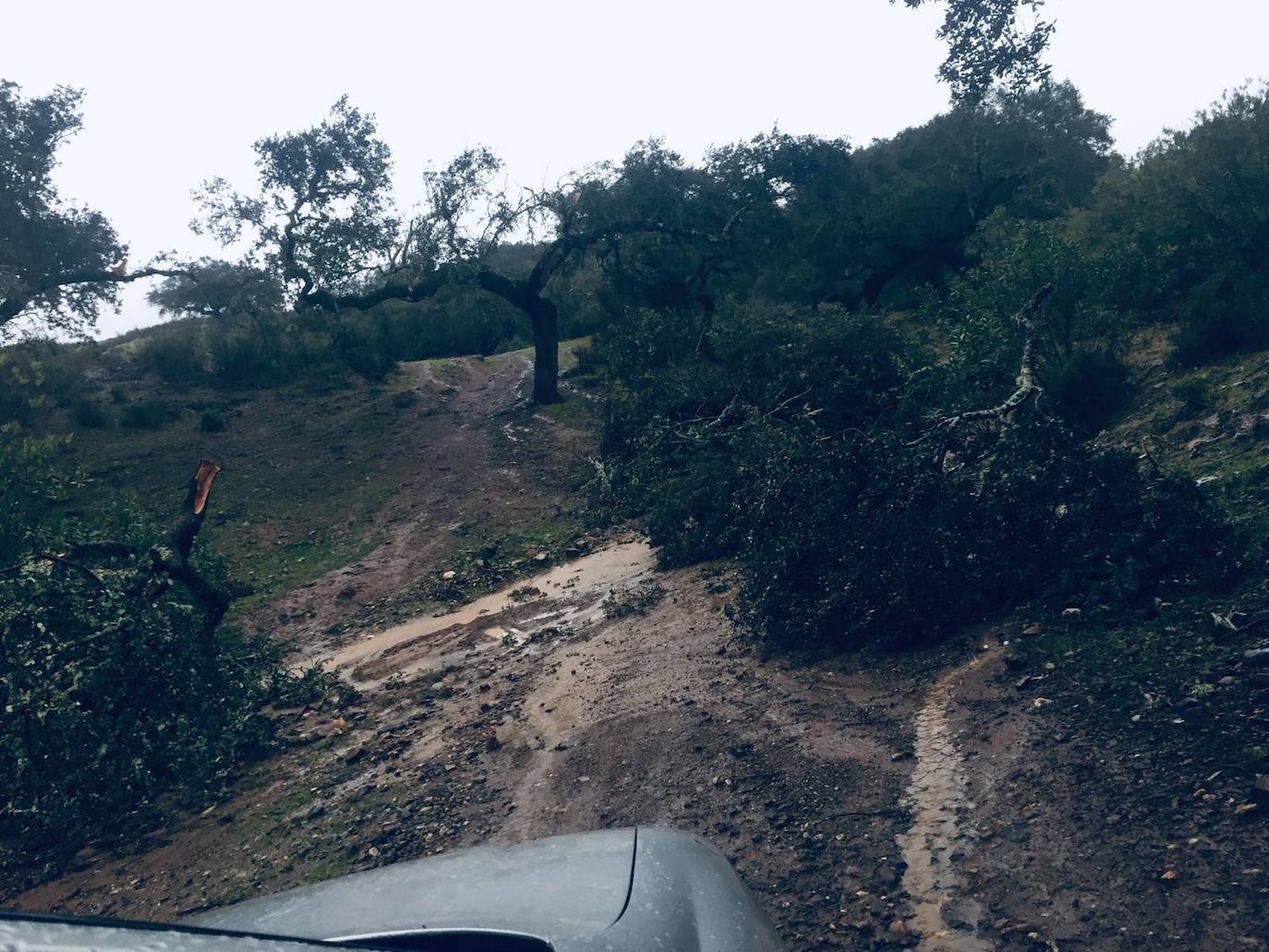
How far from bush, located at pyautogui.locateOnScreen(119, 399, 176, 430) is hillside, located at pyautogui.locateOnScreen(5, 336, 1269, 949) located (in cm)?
949

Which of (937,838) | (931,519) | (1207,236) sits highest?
(1207,236)

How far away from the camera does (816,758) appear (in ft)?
14.9

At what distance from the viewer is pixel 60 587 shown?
7.23m

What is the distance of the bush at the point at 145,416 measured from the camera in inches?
687

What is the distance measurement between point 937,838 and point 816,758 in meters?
0.90

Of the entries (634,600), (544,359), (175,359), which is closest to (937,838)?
(634,600)

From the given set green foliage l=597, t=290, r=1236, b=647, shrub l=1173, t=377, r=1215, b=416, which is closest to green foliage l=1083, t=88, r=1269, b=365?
shrub l=1173, t=377, r=1215, b=416

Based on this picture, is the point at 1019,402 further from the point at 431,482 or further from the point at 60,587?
the point at 431,482

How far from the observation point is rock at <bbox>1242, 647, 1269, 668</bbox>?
413 cm

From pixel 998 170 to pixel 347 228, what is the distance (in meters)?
14.5

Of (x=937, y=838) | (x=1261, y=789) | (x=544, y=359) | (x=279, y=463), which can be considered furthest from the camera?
(x=544, y=359)

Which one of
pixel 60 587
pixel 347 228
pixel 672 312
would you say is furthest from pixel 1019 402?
pixel 347 228

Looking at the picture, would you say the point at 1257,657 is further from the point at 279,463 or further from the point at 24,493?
the point at 279,463

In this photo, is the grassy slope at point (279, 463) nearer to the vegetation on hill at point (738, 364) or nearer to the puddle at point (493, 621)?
the vegetation on hill at point (738, 364)
